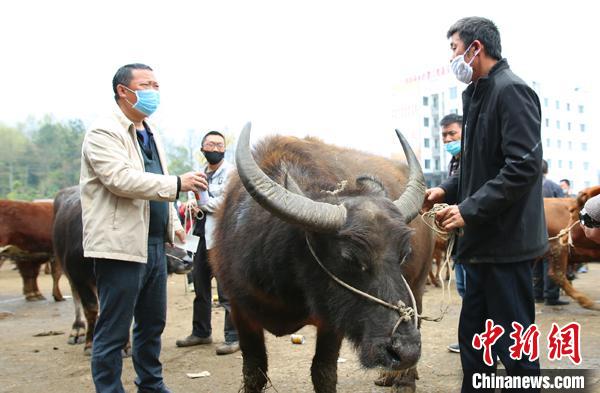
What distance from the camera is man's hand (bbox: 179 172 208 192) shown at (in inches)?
159

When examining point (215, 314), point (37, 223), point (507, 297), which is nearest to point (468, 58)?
point (507, 297)

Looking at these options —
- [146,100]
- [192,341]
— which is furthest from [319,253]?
[192,341]

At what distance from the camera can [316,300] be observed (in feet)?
12.1

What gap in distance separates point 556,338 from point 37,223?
32.2 ft

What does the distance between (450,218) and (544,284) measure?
23.7ft

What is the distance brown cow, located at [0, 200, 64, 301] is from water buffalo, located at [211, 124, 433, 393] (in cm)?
754

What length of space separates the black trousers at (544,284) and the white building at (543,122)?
26.3m

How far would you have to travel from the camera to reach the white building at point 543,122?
4551 centimetres

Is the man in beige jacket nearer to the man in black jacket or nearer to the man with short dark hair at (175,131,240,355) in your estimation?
the man in black jacket

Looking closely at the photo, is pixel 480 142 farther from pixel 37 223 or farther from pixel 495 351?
pixel 37 223

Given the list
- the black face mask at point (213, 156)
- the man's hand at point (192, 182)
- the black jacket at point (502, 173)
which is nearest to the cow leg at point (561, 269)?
the black face mask at point (213, 156)

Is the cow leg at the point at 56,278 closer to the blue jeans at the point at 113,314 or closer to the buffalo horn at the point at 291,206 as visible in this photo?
the blue jeans at the point at 113,314

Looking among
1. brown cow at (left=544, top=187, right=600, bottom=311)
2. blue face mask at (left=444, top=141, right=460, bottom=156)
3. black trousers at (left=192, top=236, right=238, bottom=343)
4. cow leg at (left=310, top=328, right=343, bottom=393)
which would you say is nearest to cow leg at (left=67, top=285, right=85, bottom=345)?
black trousers at (left=192, top=236, right=238, bottom=343)

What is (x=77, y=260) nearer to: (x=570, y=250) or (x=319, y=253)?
(x=319, y=253)
